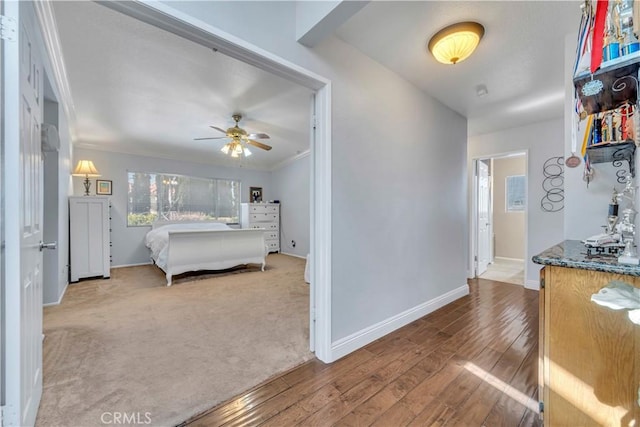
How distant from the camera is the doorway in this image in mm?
4637

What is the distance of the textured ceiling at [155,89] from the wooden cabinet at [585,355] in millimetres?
Result: 2789

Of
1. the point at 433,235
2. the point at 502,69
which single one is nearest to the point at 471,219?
the point at 433,235

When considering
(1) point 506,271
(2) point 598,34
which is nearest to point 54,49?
(2) point 598,34

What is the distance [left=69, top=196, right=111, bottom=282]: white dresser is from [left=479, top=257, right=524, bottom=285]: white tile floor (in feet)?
20.3

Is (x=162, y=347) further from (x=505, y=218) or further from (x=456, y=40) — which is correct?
(x=505, y=218)

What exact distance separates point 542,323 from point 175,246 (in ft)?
13.6

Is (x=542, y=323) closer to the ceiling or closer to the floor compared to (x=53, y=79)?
closer to the floor

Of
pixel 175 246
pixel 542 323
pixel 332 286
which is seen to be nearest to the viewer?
pixel 542 323

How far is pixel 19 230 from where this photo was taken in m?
0.96

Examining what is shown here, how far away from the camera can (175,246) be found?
12.5ft

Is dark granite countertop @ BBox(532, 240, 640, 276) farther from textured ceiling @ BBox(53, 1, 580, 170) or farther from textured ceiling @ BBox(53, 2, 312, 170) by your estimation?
textured ceiling @ BBox(53, 2, 312, 170)

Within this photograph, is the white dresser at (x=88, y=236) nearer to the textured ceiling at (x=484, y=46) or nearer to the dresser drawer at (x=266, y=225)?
the dresser drawer at (x=266, y=225)

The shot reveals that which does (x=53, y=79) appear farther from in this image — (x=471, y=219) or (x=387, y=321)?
(x=471, y=219)
